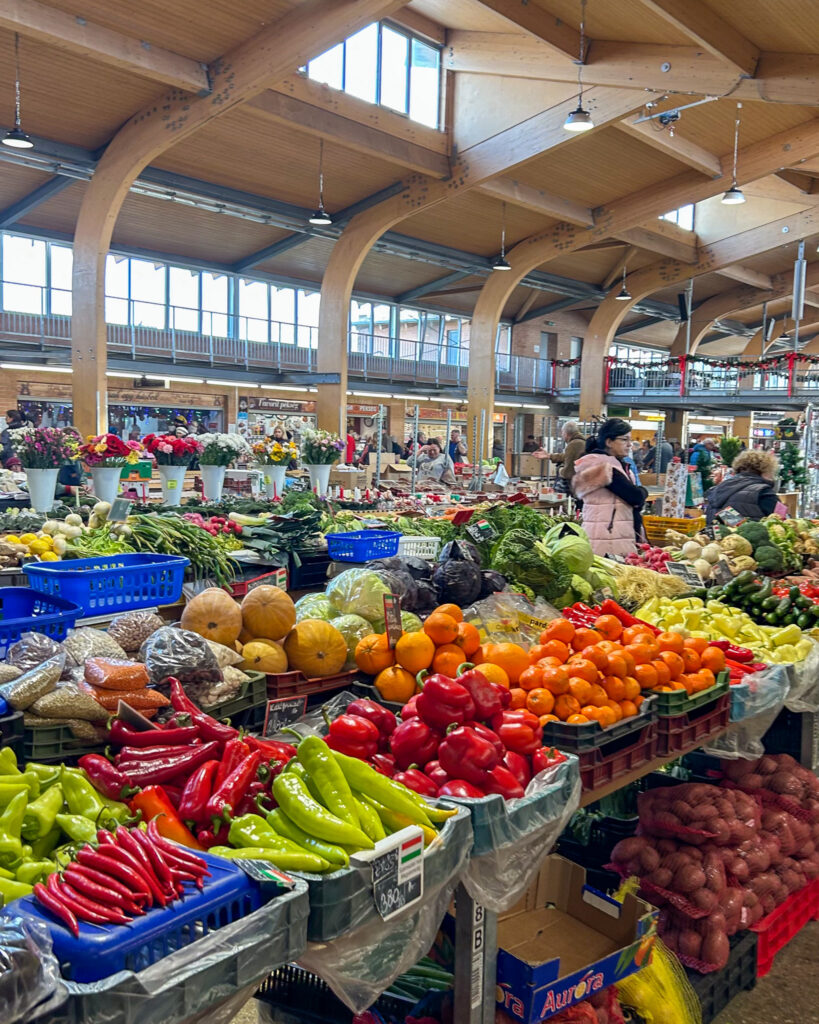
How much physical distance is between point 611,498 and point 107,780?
4.25m

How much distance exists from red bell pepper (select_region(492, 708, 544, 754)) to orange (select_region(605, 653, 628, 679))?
16.1 inches

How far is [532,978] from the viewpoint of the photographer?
6.91 feet

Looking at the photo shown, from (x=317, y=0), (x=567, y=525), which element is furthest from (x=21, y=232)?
(x=567, y=525)

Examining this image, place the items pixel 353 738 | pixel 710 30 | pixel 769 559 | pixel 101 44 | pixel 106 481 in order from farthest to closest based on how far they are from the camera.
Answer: pixel 710 30, pixel 101 44, pixel 106 481, pixel 769 559, pixel 353 738

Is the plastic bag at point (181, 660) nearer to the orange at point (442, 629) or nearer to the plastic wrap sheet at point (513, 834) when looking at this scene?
the orange at point (442, 629)

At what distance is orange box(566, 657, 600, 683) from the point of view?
253cm

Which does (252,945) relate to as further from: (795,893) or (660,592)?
(660,592)

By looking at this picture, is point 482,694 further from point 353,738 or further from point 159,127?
point 159,127

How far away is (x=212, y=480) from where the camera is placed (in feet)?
22.9

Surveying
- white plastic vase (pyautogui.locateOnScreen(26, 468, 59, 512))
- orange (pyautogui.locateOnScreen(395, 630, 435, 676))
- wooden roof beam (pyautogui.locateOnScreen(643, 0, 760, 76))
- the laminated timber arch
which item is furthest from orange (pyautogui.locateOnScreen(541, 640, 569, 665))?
wooden roof beam (pyautogui.locateOnScreen(643, 0, 760, 76))

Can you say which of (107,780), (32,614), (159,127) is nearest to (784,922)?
(107,780)

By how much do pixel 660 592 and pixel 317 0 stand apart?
22.9 feet

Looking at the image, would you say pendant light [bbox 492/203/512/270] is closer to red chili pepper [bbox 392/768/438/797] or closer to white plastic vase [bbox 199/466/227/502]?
white plastic vase [bbox 199/466/227/502]

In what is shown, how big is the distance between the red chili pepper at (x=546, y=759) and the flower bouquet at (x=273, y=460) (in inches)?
222
